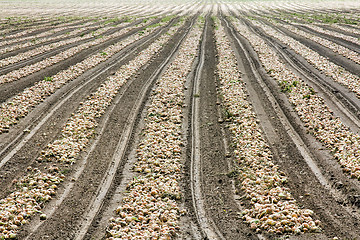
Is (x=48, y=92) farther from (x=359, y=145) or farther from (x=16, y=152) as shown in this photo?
(x=359, y=145)

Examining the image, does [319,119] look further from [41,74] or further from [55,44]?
[55,44]

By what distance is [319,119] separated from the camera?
1432 centimetres

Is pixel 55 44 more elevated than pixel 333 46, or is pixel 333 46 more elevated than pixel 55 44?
pixel 55 44

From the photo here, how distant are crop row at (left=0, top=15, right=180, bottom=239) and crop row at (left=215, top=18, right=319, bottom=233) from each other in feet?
17.9

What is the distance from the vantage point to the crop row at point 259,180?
8.16 meters

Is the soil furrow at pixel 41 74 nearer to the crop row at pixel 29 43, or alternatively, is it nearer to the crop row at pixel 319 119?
the crop row at pixel 29 43

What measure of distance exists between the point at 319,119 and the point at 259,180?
19.5 ft

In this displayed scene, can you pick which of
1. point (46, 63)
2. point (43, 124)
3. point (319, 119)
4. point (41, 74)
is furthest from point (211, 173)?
point (46, 63)

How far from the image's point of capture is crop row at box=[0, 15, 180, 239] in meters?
8.57

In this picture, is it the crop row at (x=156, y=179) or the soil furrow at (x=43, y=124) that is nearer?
the crop row at (x=156, y=179)

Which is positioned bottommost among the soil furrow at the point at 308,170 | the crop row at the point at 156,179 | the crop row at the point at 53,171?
the soil furrow at the point at 308,170

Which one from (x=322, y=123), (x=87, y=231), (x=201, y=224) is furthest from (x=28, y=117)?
(x=322, y=123)

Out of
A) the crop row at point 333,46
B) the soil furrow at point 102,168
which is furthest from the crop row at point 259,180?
the crop row at point 333,46

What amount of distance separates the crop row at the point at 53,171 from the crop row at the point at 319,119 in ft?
28.9
